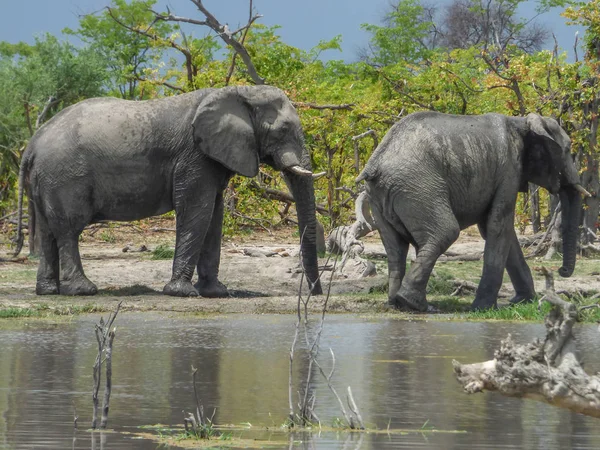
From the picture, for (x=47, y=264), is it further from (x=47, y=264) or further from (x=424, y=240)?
(x=424, y=240)

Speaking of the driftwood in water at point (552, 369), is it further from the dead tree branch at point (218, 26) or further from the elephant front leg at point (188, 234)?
the dead tree branch at point (218, 26)

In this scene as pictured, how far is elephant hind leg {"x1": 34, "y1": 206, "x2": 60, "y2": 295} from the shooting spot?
53.2 feet

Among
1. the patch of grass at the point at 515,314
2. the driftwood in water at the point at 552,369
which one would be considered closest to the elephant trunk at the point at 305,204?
the patch of grass at the point at 515,314

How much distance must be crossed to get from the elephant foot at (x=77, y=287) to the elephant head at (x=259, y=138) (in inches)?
85.6

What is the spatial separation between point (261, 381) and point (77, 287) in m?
7.14

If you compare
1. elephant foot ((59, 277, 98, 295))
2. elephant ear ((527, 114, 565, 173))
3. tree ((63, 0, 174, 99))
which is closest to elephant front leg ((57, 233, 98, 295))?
elephant foot ((59, 277, 98, 295))

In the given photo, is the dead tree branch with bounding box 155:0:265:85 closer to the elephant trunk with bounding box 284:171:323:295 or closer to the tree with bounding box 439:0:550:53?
the elephant trunk with bounding box 284:171:323:295

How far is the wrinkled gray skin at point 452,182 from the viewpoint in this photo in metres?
14.2

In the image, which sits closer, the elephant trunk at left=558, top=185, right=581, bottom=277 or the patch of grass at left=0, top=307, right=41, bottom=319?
the patch of grass at left=0, top=307, right=41, bottom=319

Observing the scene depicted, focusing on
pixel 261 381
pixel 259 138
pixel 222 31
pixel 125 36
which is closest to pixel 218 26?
pixel 222 31

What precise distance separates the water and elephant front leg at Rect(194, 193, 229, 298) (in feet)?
7.76

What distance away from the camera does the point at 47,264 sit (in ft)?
53.5

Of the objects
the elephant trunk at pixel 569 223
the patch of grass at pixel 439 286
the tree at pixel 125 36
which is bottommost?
the patch of grass at pixel 439 286

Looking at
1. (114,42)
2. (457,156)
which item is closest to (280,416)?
(457,156)
